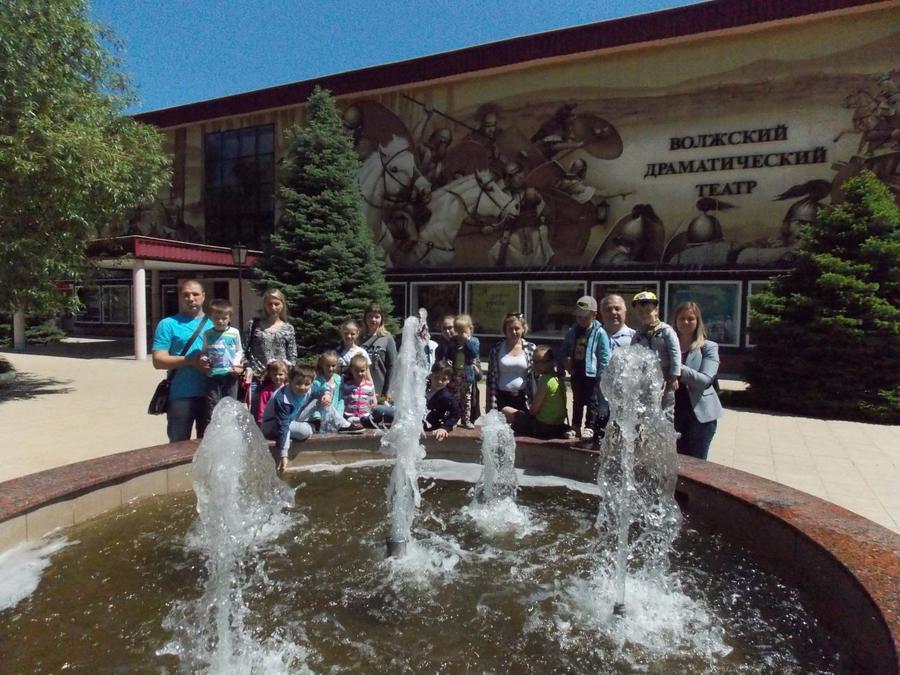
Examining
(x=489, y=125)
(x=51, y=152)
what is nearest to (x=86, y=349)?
(x=51, y=152)

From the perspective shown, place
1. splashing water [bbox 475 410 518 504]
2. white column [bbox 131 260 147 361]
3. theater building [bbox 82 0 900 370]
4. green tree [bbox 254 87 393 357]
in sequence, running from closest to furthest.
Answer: splashing water [bbox 475 410 518 504], green tree [bbox 254 87 393 357], theater building [bbox 82 0 900 370], white column [bbox 131 260 147 361]

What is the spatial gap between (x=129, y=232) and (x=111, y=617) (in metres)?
28.2

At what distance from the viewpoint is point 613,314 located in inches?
195

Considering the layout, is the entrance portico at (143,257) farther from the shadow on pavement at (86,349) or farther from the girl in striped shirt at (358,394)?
the girl in striped shirt at (358,394)

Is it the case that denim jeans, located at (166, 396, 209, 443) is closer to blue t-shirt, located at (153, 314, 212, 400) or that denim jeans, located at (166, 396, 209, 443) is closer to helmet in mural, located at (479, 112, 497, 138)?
blue t-shirt, located at (153, 314, 212, 400)

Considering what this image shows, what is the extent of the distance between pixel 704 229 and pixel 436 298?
8406mm

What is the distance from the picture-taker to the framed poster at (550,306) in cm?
1738

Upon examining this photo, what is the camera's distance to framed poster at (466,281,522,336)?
1822 cm

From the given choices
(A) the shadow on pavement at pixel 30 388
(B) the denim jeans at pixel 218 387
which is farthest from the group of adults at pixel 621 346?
(A) the shadow on pavement at pixel 30 388

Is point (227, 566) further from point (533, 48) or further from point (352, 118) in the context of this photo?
point (352, 118)

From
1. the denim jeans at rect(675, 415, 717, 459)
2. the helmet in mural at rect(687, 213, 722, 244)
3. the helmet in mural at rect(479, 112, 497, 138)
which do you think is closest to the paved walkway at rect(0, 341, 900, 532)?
the denim jeans at rect(675, 415, 717, 459)

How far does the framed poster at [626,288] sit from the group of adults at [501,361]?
35.2 feet

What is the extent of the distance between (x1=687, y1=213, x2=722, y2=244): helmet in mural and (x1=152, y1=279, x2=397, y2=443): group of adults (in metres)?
13.7

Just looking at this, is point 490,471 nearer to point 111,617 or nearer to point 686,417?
point 686,417
